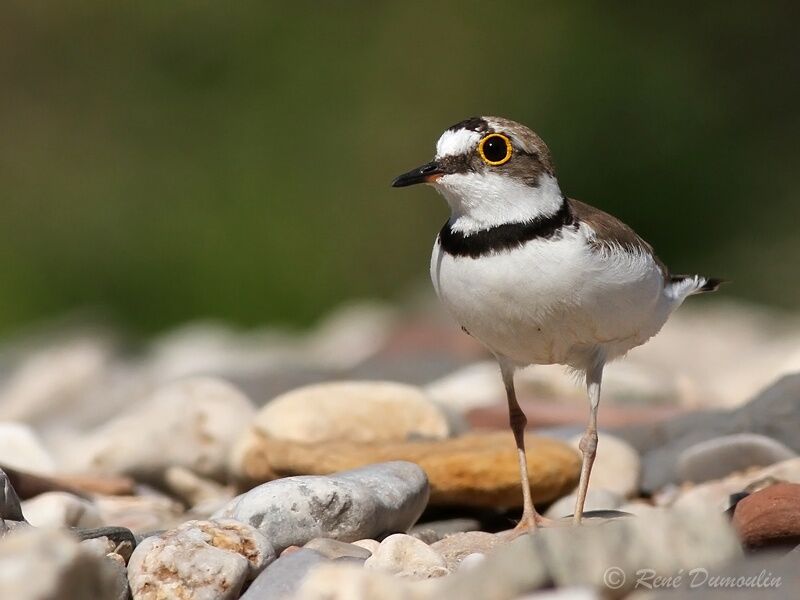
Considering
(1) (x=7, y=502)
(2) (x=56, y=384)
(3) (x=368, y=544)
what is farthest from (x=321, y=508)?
(2) (x=56, y=384)

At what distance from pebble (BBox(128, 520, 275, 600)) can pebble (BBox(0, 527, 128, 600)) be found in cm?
53

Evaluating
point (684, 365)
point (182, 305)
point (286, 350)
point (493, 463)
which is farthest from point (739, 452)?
point (182, 305)

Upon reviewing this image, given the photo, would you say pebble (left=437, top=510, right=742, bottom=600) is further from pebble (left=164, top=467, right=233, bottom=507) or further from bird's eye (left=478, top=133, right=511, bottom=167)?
pebble (left=164, top=467, right=233, bottom=507)

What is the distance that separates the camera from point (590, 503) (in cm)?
400

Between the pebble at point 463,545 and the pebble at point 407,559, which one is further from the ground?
the pebble at point 407,559

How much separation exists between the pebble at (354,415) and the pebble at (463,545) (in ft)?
3.36

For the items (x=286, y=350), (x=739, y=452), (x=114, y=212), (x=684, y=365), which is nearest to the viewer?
(x=739, y=452)

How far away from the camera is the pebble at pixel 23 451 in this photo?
453 centimetres

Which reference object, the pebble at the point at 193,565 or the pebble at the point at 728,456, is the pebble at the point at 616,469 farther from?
the pebble at the point at 193,565

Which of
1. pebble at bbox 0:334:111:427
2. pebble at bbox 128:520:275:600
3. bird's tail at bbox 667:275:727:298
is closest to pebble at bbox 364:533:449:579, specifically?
pebble at bbox 128:520:275:600

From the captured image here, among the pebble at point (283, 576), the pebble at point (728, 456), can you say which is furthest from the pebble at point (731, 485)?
the pebble at point (283, 576)

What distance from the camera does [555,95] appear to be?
427 inches

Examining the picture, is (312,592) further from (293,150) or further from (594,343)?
(293,150)

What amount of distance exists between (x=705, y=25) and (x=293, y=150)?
3698mm
